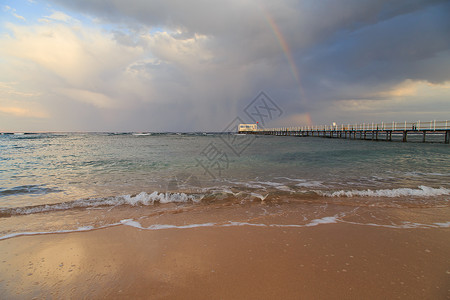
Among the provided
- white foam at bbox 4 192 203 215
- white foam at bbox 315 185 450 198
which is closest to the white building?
white foam at bbox 315 185 450 198

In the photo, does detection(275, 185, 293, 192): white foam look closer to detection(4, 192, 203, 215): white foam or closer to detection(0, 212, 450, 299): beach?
detection(4, 192, 203, 215): white foam

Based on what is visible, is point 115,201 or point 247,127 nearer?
point 115,201

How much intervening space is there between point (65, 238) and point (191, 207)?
8.54 ft

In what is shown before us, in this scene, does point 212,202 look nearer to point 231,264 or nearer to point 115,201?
point 115,201

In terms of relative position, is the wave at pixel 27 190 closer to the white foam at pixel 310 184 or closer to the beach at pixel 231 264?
the beach at pixel 231 264

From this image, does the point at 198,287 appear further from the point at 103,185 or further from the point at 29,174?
the point at 29,174

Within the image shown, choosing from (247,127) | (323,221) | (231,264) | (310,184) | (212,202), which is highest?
(247,127)

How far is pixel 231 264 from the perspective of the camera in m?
2.82

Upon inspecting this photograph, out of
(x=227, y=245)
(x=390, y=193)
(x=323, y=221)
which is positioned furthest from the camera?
(x=390, y=193)

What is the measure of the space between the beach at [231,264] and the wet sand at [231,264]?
12mm

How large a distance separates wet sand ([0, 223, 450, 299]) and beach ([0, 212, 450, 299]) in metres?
0.01

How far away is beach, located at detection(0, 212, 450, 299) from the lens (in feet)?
7.57

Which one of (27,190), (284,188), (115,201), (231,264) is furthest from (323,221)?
(27,190)

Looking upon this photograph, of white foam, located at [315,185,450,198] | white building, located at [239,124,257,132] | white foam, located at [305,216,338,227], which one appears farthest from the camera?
white building, located at [239,124,257,132]
